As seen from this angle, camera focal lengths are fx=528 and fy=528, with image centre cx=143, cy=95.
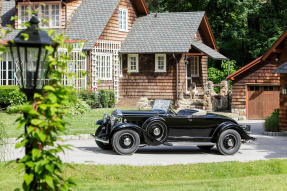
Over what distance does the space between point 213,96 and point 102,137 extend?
60.3 ft

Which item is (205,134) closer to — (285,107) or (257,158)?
(257,158)

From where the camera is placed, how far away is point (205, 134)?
14609mm

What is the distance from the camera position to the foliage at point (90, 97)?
2760 centimetres

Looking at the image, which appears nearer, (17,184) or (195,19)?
(17,184)

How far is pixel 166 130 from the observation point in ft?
46.7

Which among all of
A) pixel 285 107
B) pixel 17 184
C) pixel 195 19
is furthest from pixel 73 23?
pixel 17 184

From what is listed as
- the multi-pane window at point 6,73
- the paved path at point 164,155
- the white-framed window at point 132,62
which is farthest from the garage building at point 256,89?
the multi-pane window at point 6,73

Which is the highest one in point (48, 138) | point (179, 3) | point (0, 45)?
point (179, 3)

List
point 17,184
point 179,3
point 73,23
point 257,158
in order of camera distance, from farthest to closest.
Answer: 1. point 179,3
2. point 73,23
3. point 257,158
4. point 17,184

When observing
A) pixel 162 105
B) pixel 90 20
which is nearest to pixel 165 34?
pixel 90 20

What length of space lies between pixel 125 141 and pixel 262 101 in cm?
1707

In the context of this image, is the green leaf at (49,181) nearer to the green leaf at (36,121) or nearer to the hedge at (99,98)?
the green leaf at (36,121)

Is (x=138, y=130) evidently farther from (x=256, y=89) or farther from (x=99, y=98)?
(x=256, y=89)

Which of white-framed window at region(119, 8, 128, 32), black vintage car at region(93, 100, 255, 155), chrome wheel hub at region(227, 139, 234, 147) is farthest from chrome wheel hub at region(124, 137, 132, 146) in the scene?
white-framed window at region(119, 8, 128, 32)
